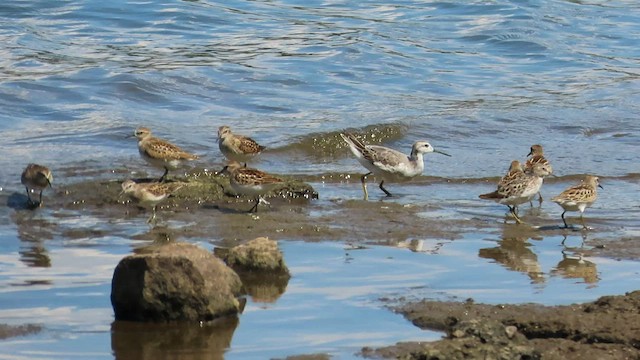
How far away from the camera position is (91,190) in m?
14.3

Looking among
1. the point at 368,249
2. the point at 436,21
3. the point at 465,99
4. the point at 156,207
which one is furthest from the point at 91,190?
the point at 436,21

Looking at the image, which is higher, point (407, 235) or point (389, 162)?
point (407, 235)

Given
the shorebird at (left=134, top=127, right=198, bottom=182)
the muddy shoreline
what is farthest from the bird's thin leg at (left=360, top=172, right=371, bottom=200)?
the shorebird at (left=134, top=127, right=198, bottom=182)

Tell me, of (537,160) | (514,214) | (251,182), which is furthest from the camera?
(537,160)

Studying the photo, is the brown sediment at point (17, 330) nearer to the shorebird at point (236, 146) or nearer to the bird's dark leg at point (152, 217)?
the bird's dark leg at point (152, 217)

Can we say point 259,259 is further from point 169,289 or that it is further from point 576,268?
point 576,268

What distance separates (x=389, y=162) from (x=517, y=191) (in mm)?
2199

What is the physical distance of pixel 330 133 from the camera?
60.4 feet

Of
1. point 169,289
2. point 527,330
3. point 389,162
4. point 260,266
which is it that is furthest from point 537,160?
point 169,289

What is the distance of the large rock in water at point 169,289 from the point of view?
29.7 feet

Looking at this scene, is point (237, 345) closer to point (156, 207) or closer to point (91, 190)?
point (156, 207)

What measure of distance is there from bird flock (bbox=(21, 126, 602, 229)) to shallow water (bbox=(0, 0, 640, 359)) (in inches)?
10.0

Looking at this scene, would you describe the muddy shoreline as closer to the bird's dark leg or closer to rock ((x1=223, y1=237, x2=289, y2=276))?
the bird's dark leg

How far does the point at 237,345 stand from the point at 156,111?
37.5 feet
